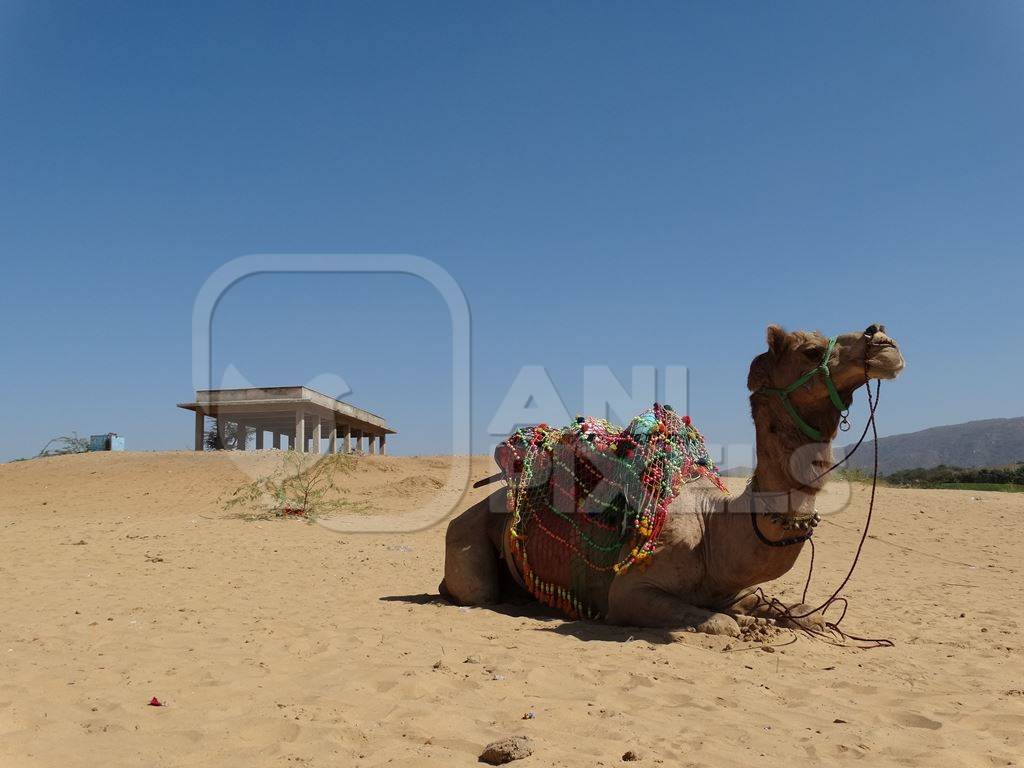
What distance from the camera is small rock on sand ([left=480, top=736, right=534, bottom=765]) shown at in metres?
2.95

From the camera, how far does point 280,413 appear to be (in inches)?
1177

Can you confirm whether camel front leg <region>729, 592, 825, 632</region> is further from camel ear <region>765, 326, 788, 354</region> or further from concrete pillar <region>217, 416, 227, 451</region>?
concrete pillar <region>217, 416, 227, 451</region>

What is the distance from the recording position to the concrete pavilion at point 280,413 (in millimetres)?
28500

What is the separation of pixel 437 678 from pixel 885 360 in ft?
9.82

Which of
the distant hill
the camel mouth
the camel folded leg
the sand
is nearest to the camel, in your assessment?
the camel mouth

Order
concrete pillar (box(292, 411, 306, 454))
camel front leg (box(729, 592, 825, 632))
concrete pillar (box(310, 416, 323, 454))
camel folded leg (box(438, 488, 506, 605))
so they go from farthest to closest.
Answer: concrete pillar (box(310, 416, 323, 454)) → concrete pillar (box(292, 411, 306, 454)) → camel folded leg (box(438, 488, 506, 605)) → camel front leg (box(729, 592, 825, 632))

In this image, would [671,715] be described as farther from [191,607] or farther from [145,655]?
[191,607]

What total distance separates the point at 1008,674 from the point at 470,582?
3.78 metres

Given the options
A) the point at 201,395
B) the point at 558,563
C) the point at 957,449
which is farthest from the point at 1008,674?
the point at 957,449

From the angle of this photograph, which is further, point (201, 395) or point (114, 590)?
point (201, 395)

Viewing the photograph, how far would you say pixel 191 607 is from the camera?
21.1 feet

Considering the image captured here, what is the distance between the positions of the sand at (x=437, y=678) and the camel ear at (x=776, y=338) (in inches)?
73.5

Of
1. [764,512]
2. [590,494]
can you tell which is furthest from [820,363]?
[590,494]

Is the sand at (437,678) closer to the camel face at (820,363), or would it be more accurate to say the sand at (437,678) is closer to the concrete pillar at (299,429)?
the camel face at (820,363)
